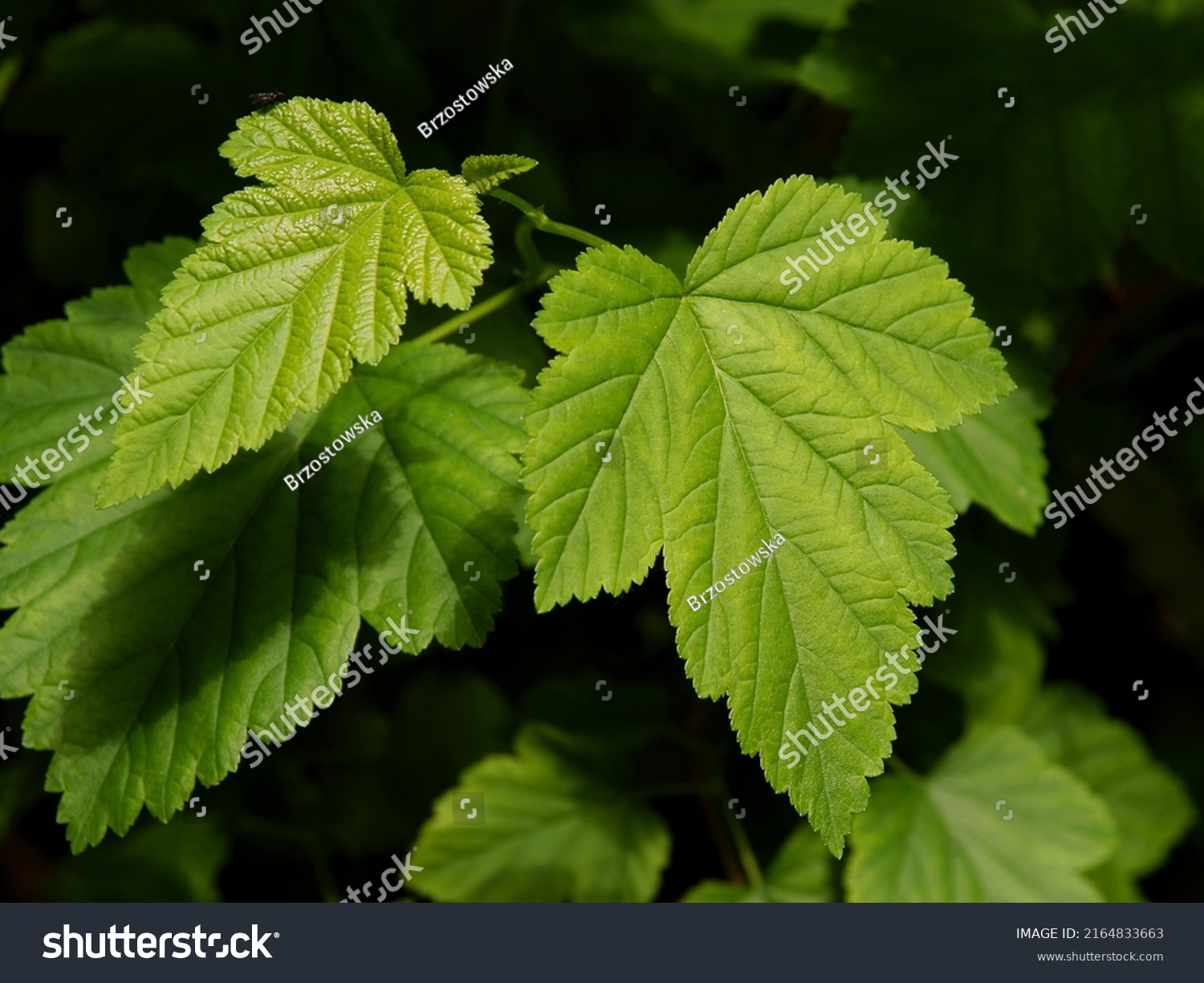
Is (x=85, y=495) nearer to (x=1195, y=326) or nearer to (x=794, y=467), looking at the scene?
(x=794, y=467)

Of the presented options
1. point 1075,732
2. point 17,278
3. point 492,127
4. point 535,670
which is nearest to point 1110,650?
point 1075,732

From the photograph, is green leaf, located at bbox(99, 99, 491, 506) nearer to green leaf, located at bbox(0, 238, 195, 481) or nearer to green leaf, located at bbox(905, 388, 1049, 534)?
green leaf, located at bbox(0, 238, 195, 481)

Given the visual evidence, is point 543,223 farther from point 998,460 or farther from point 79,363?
point 998,460
